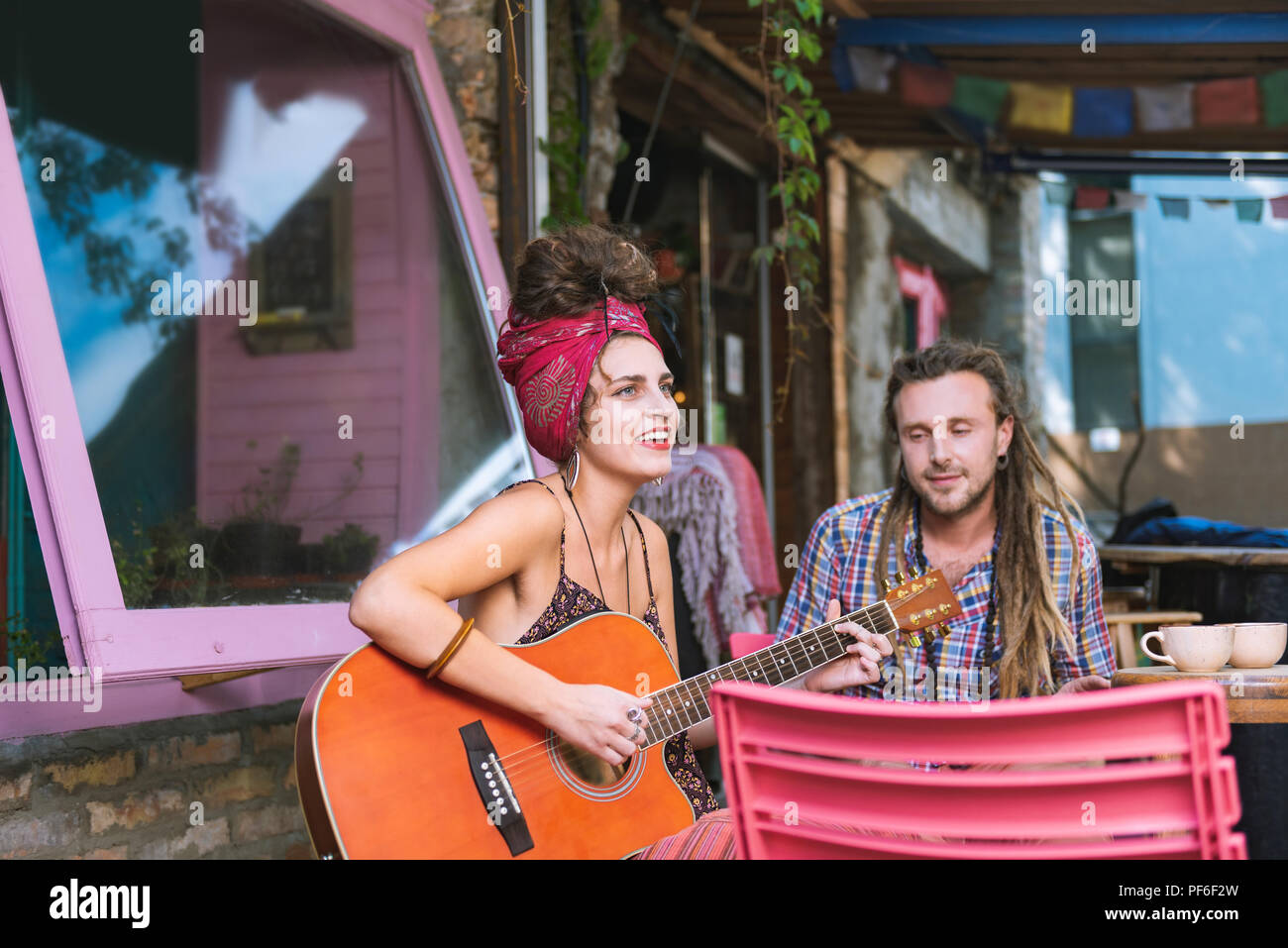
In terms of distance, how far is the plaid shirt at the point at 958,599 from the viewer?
262 centimetres

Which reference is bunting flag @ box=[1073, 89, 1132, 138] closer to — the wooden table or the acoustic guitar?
the acoustic guitar

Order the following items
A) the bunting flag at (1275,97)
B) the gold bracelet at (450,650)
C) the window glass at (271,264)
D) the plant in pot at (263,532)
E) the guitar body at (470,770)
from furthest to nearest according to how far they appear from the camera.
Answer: the bunting flag at (1275,97) < the window glass at (271,264) < the plant in pot at (263,532) < the gold bracelet at (450,650) < the guitar body at (470,770)

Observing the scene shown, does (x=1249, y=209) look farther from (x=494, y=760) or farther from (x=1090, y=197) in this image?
(x=494, y=760)

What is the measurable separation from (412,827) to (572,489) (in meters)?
0.74

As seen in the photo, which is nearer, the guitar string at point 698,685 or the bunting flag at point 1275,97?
the guitar string at point 698,685

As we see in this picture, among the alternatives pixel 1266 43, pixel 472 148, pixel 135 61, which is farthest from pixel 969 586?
pixel 1266 43

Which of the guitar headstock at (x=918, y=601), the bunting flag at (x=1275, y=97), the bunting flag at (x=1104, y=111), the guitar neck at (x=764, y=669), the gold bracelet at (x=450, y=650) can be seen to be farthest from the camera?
the bunting flag at (x=1104, y=111)

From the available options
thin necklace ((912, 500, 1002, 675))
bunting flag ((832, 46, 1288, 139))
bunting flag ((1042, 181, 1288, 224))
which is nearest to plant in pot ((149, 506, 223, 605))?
thin necklace ((912, 500, 1002, 675))

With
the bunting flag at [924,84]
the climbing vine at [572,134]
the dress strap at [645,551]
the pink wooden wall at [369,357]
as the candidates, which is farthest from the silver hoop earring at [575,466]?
the bunting flag at [924,84]

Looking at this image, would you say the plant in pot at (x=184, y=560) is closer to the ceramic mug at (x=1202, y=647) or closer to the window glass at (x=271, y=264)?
the window glass at (x=271, y=264)

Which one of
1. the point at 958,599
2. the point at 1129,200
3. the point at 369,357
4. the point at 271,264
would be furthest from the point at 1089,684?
the point at 1129,200

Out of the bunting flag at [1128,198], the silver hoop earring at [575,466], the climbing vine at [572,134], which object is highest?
the bunting flag at [1128,198]

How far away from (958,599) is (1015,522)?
237 mm
